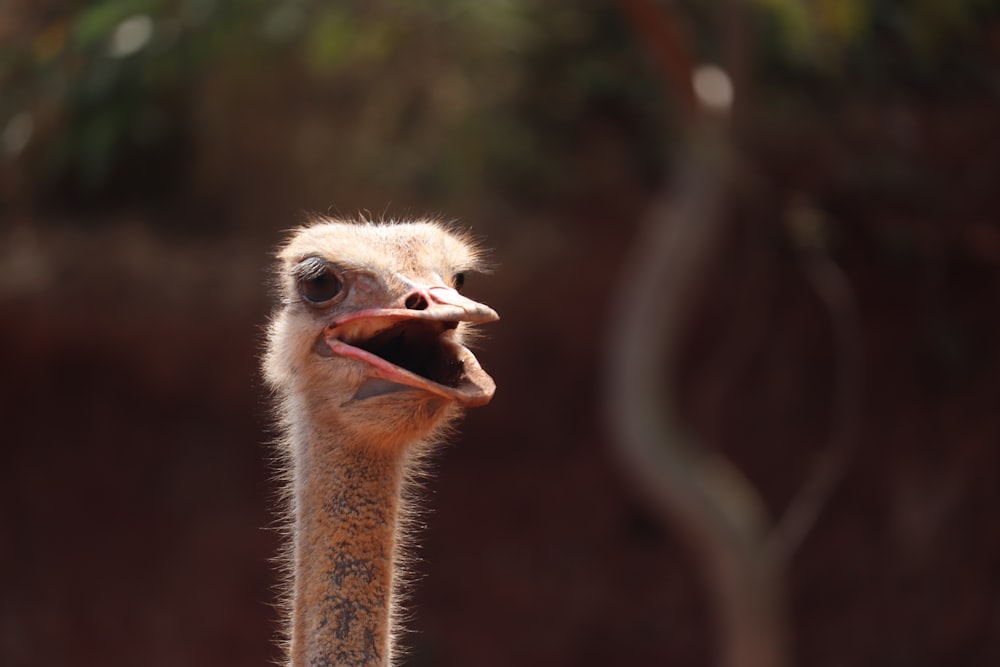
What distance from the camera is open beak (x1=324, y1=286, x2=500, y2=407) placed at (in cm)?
172

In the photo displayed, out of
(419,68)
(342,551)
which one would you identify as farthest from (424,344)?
(419,68)

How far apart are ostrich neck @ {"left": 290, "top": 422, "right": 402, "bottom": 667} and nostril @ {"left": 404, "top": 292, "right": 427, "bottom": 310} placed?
33 cm

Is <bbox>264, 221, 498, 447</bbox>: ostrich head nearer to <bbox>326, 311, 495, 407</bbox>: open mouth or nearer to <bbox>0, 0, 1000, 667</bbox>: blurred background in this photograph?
<bbox>326, 311, 495, 407</bbox>: open mouth

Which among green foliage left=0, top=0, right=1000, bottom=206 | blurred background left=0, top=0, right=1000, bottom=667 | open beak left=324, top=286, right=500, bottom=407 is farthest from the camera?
blurred background left=0, top=0, right=1000, bottom=667

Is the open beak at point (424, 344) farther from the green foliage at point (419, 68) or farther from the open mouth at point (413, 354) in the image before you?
the green foliage at point (419, 68)

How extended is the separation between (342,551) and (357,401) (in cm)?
24

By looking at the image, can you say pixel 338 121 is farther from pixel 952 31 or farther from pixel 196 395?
pixel 952 31

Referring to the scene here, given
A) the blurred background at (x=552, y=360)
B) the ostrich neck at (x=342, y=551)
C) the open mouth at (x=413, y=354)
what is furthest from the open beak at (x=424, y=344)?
the blurred background at (x=552, y=360)

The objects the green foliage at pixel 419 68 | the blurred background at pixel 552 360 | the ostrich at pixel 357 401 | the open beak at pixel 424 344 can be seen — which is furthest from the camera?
the blurred background at pixel 552 360

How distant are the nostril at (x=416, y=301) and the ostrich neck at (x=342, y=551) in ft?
1.08

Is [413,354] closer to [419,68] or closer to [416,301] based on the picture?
[416,301]

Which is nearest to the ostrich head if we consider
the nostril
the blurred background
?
the nostril

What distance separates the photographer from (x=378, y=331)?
6.25ft

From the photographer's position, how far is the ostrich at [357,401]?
1880 millimetres
